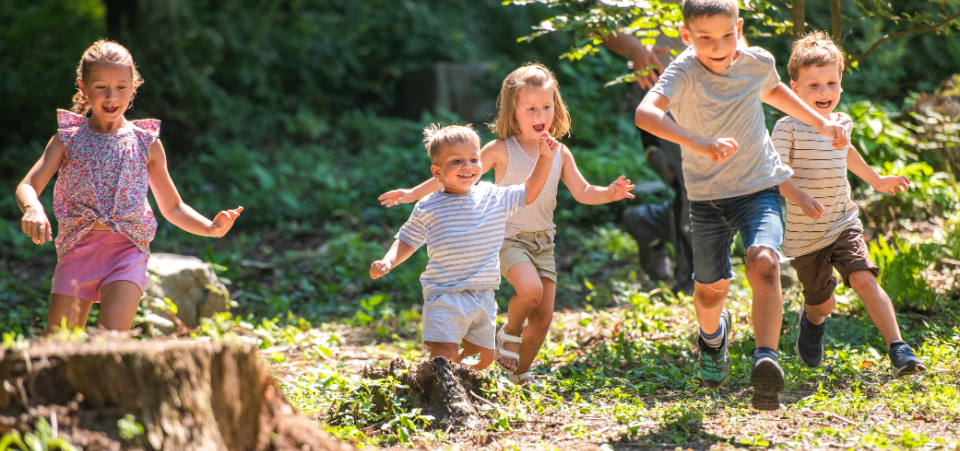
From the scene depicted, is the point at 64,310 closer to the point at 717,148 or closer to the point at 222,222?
the point at 222,222

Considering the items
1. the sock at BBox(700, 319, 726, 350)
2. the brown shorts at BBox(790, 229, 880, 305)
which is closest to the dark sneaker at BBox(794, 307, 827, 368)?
the brown shorts at BBox(790, 229, 880, 305)

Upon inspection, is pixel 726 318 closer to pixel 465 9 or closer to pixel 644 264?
pixel 644 264

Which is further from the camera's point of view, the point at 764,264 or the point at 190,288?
the point at 190,288

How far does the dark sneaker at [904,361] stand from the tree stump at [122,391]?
2.81 meters

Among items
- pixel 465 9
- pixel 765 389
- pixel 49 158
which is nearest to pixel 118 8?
pixel 465 9

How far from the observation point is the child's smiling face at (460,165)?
12.2ft

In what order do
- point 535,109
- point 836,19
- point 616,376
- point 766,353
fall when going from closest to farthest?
point 766,353
point 535,109
point 616,376
point 836,19

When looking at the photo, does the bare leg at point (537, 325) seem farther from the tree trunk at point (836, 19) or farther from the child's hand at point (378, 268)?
the tree trunk at point (836, 19)

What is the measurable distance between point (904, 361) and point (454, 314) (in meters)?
2.00

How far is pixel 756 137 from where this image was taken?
3.47 meters

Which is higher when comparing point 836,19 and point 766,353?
point 836,19

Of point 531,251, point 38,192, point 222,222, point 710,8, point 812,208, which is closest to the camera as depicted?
point 710,8

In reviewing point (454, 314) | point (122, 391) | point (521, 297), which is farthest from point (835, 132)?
point (122, 391)

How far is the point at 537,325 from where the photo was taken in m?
4.07
